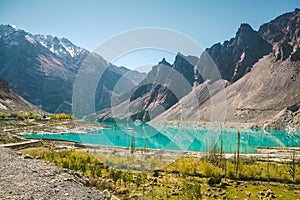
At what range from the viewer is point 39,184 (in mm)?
23656

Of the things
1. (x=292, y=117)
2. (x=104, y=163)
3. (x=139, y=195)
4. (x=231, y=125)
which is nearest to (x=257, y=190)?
(x=139, y=195)

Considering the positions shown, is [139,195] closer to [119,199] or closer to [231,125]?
[119,199]

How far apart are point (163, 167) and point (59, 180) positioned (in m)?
22.0

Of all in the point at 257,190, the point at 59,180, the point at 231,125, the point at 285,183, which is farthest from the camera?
the point at 231,125

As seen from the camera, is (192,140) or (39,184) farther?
(192,140)

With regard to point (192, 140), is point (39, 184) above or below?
below

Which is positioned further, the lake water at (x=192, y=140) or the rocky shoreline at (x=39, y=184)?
the lake water at (x=192, y=140)

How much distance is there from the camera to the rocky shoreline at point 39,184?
68.7 feet

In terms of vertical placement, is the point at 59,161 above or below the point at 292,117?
below

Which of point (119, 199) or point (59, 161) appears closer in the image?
point (119, 199)

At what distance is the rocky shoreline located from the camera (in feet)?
68.7

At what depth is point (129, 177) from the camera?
34.5 meters

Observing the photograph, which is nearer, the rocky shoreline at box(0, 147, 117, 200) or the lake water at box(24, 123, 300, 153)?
the rocky shoreline at box(0, 147, 117, 200)

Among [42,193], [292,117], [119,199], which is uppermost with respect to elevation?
[292,117]
